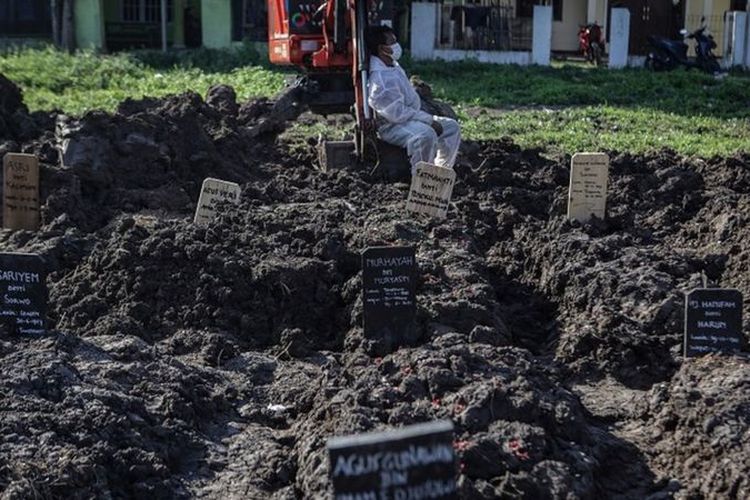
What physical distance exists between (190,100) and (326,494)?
1004 cm

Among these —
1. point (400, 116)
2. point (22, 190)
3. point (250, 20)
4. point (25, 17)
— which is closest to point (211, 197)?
point (22, 190)

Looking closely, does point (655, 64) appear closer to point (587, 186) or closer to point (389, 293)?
point (587, 186)

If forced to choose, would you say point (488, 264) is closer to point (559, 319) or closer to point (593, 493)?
point (559, 319)

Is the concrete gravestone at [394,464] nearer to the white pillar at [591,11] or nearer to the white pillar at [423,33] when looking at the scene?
the white pillar at [423,33]

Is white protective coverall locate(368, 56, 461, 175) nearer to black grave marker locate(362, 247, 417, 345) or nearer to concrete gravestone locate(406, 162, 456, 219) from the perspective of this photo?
concrete gravestone locate(406, 162, 456, 219)

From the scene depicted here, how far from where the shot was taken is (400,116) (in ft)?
41.6

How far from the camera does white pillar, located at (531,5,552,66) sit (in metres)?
28.1

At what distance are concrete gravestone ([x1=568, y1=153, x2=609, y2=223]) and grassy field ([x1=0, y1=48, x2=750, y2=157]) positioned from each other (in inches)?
168

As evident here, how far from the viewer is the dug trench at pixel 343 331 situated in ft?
19.2

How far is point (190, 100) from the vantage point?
14.8 metres

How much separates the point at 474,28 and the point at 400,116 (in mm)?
16919

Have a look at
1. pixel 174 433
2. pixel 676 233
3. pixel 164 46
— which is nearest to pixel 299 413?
pixel 174 433

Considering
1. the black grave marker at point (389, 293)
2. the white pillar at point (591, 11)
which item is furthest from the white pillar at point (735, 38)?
the black grave marker at point (389, 293)

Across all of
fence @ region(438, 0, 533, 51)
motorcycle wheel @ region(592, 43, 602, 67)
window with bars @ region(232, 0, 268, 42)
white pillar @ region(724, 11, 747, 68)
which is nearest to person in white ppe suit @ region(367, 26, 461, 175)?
fence @ region(438, 0, 533, 51)
